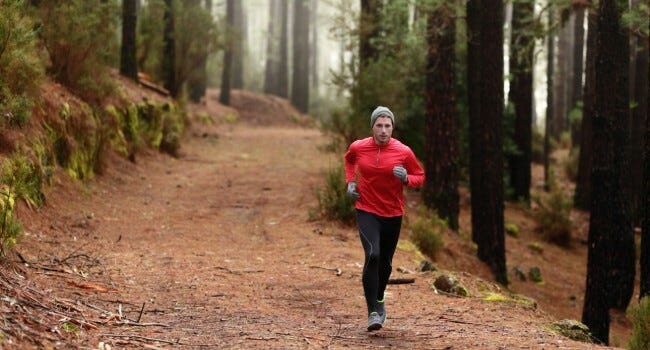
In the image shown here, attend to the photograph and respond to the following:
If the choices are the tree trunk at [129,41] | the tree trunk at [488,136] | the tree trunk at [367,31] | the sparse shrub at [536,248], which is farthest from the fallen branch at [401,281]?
the tree trunk at [129,41]

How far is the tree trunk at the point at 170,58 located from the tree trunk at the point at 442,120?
9203 mm

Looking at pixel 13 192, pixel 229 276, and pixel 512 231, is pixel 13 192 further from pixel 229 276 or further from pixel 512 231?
pixel 512 231

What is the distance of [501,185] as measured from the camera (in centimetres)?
1290

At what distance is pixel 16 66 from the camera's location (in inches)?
380

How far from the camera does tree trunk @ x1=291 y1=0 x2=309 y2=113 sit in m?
38.3

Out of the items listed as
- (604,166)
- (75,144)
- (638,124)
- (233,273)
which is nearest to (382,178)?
(233,273)

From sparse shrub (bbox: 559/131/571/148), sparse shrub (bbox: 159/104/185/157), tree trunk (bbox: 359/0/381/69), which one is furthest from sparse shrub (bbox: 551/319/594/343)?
sparse shrub (bbox: 559/131/571/148)

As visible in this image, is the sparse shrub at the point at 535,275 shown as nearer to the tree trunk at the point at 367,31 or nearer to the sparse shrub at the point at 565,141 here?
the tree trunk at the point at 367,31

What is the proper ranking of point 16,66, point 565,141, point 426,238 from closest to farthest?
point 16,66
point 426,238
point 565,141

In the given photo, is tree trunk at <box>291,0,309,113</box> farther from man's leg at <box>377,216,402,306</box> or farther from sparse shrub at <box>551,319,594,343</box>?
man's leg at <box>377,216,402,306</box>

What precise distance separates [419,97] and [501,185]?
16.3ft

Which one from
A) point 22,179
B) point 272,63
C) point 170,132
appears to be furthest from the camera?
point 272,63

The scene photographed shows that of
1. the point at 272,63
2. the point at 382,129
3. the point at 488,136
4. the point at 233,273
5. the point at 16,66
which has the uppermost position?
the point at 272,63

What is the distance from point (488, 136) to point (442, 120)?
5.76 ft
